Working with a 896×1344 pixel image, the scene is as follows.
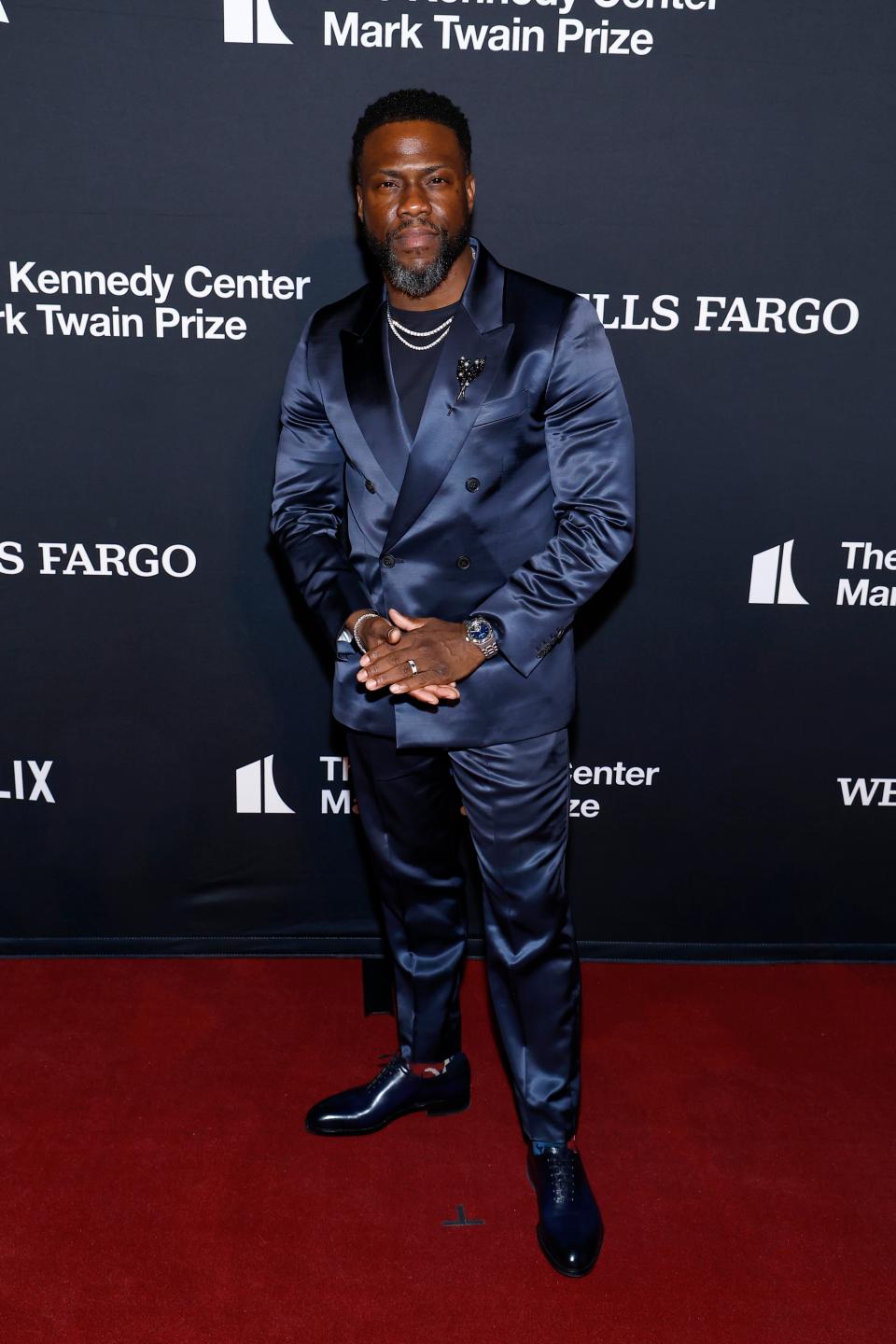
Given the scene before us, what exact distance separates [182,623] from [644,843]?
1291 millimetres

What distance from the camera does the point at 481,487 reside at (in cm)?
202

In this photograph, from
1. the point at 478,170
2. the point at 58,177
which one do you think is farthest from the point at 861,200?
the point at 58,177

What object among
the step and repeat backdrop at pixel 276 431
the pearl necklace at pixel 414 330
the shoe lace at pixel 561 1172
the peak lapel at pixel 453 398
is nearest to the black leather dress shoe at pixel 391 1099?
the shoe lace at pixel 561 1172

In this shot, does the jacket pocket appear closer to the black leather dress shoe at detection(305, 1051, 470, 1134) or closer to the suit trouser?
the suit trouser

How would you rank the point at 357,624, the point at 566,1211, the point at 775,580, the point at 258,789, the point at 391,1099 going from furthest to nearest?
1. the point at 258,789
2. the point at 775,580
3. the point at 391,1099
4. the point at 566,1211
5. the point at 357,624

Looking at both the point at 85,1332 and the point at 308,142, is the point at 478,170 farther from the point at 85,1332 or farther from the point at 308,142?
the point at 85,1332

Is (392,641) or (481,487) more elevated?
(481,487)

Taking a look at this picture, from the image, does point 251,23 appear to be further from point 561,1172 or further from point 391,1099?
point 561,1172

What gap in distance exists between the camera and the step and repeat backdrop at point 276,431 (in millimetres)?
2512

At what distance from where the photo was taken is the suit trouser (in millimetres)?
2127

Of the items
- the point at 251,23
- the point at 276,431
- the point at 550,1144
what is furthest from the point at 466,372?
the point at 550,1144

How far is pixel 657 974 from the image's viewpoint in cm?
309

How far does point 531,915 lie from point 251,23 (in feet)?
6.22

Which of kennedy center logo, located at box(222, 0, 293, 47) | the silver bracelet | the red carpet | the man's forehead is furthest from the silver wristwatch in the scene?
kennedy center logo, located at box(222, 0, 293, 47)
